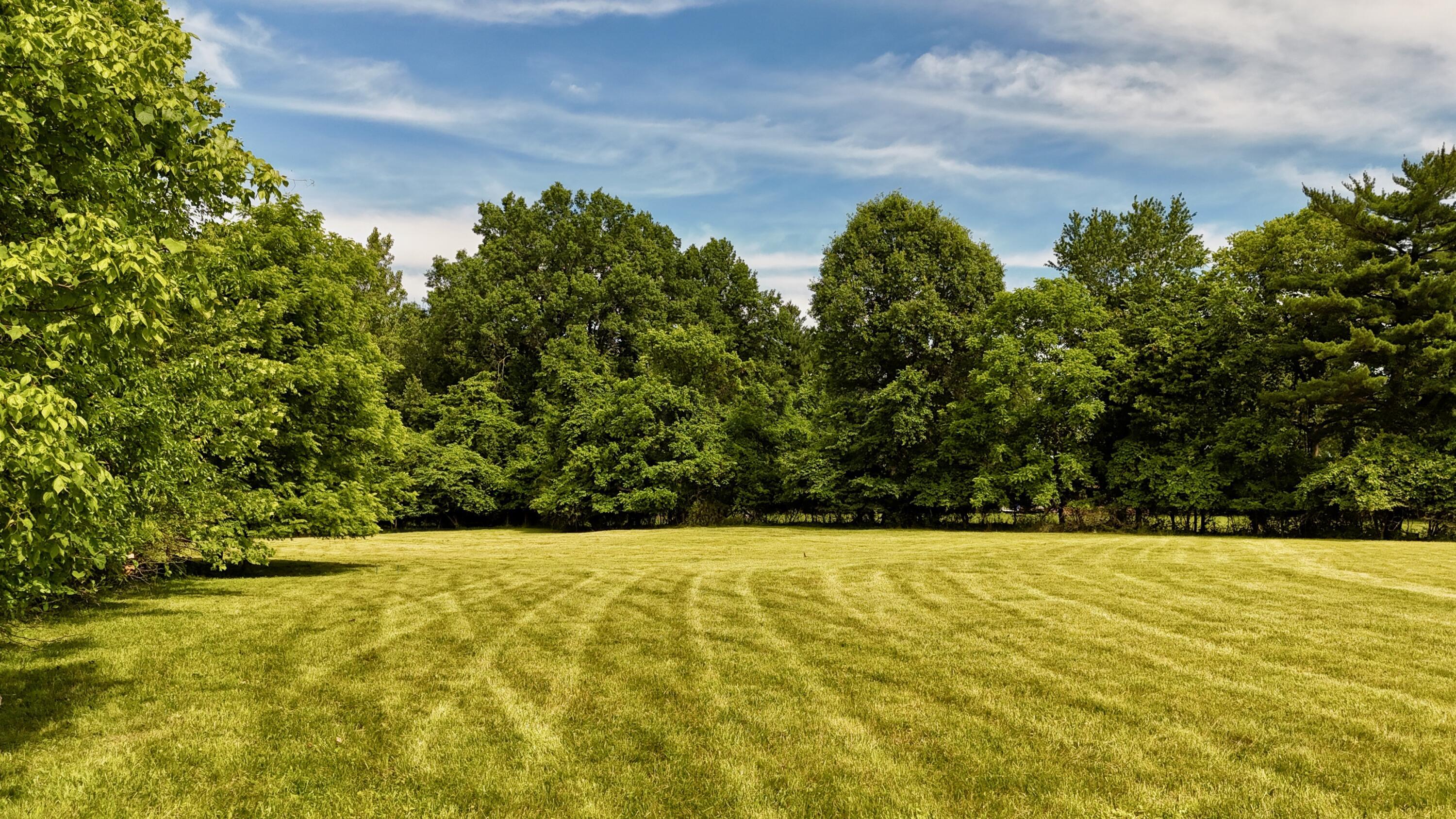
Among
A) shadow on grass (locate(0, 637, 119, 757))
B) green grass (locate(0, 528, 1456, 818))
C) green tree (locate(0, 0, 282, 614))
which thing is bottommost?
shadow on grass (locate(0, 637, 119, 757))

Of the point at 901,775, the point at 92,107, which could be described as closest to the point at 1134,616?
the point at 901,775

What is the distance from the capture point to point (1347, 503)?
2855 centimetres

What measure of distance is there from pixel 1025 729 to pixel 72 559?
9.31m

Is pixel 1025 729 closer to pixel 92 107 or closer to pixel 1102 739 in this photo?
pixel 1102 739

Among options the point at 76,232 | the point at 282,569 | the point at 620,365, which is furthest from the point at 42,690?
the point at 620,365

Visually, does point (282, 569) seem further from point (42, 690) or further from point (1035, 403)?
point (1035, 403)

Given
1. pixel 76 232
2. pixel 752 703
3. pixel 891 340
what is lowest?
pixel 752 703

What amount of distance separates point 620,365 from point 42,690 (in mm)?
48207

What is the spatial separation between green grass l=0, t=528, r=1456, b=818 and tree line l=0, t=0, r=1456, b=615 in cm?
171

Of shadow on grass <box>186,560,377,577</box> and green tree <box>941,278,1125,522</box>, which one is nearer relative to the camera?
shadow on grass <box>186,560,377,577</box>

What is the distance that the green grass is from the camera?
5.36m

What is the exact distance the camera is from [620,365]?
55.6 metres

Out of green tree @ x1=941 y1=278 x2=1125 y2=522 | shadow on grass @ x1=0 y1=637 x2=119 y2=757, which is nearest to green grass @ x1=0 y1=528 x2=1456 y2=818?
shadow on grass @ x1=0 y1=637 x2=119 y2=757

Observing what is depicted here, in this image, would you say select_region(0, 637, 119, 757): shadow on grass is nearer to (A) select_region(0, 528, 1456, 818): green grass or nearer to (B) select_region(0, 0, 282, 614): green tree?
(A) select_region(0, 528, 1456, 818): green grass
